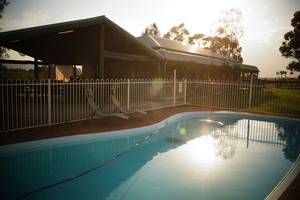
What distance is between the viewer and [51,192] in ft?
14.2

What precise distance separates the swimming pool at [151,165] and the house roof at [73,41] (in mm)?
5058

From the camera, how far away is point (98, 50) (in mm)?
14992

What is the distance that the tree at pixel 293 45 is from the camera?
4067 cm

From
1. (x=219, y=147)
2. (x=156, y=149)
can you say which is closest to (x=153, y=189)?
(x=156, y=149)

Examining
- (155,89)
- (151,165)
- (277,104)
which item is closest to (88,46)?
(155,89)

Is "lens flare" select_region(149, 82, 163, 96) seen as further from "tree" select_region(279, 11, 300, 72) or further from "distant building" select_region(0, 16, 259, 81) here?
"tree" select_region(279, 11, 300, 72)

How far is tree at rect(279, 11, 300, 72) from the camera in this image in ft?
133

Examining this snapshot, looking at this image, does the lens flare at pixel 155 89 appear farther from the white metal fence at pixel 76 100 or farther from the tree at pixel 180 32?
the tree at pixel 180 32

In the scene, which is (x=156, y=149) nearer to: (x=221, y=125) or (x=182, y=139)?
(x=182, y=139)

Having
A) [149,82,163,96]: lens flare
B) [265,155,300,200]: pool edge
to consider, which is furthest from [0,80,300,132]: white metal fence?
[265,155,300,200]: pool edge

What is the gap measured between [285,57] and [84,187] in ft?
166

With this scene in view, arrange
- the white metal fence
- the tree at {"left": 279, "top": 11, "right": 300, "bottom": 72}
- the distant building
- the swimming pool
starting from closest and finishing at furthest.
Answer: the swimming pool < the white metal fence < the distant building < the tree at {"left": 279, "top": 11, "right": 300, "bottom": 72}

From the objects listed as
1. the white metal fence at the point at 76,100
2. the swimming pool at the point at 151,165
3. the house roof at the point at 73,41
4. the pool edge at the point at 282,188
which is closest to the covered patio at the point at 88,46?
the house roof at the point at 73,41

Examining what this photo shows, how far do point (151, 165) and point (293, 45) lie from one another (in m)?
45.8
